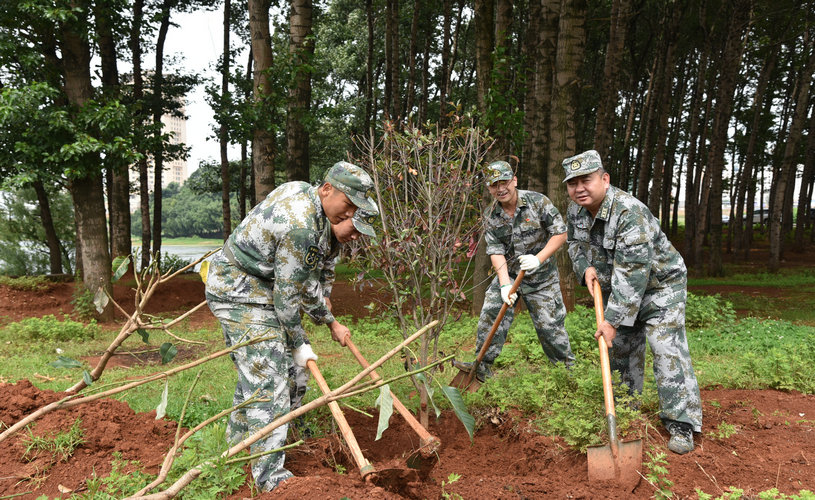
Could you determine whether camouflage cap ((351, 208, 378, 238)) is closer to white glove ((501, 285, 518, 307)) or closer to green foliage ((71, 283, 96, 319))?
white glove ((501, 285, 518, 307))

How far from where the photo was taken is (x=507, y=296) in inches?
185

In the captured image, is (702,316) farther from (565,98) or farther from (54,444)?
(54,444)

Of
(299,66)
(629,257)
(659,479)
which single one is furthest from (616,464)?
(299,66)

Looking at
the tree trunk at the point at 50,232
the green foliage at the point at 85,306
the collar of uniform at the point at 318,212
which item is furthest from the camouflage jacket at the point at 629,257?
the tree trunk at the point at 50,232

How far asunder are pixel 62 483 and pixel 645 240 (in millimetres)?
4198

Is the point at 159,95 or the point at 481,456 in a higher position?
the point at 159,95

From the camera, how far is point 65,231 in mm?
17531

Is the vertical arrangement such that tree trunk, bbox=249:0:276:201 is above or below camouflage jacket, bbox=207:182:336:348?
above

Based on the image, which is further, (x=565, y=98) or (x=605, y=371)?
(x=565, y=98)

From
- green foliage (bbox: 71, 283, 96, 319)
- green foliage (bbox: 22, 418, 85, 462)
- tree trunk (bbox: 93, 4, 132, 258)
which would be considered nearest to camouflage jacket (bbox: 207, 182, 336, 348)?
green foliage (bbox: 22, 418, 85, 462)

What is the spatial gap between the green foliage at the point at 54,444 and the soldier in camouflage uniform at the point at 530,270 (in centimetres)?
314

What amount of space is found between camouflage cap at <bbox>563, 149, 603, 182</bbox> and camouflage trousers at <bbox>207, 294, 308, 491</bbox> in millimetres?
2408

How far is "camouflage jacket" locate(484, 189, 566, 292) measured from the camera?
16.9ft

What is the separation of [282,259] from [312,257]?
0.61ft
